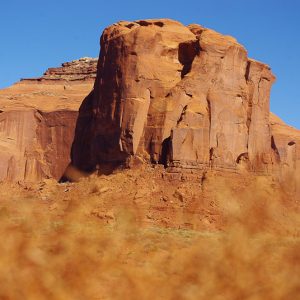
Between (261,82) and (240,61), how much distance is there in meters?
2.94

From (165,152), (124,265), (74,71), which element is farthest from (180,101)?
(74,71)

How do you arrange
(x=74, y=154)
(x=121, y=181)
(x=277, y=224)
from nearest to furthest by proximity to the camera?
(x=277, y=224), (x=121, y=181), (x=74, y=154)

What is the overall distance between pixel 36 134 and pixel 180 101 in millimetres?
36036

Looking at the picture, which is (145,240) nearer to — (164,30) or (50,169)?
(164,30)

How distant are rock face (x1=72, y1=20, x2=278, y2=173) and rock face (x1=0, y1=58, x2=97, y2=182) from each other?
24.3 meters

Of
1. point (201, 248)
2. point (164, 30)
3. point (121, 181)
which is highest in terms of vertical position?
point (164, 30)

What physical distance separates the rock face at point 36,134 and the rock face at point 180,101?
79.8 feet

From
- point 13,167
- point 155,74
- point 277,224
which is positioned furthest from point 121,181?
point 277,224

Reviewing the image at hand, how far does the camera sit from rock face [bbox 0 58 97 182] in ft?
252

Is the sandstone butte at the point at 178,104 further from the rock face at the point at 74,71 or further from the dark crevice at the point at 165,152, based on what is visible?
the rock face at the point at 74,71

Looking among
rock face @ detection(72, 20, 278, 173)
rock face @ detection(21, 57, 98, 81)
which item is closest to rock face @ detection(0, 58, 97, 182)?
rock face @ detection(21, 57, 98, 81)

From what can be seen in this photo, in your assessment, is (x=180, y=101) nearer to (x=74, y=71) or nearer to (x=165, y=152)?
(x=165, y=152)

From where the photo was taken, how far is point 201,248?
8086mm

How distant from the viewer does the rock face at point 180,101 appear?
48156 millimetres
